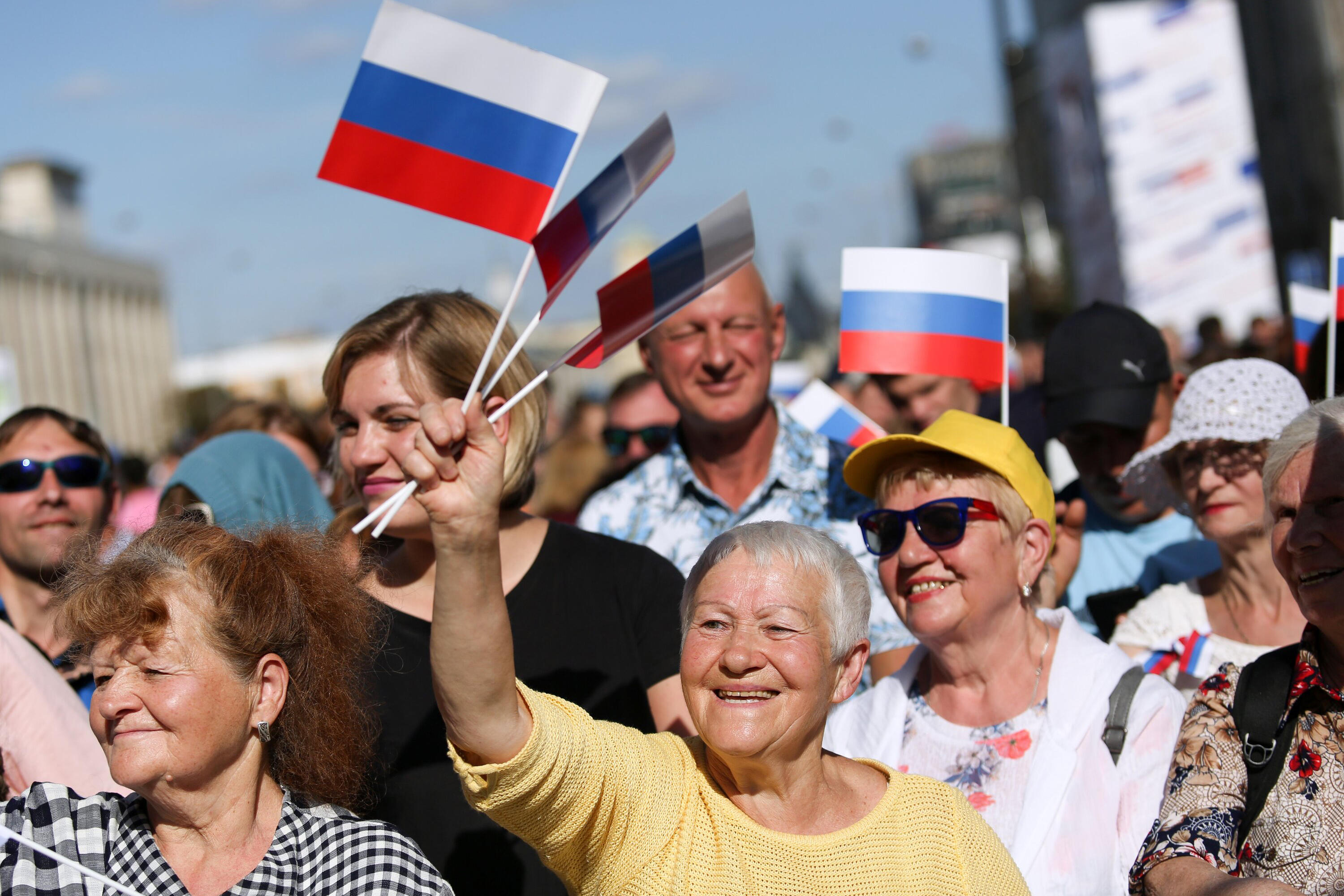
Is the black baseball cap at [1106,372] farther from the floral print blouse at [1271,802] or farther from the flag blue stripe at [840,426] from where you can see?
the floral print blouse at [1271,802]

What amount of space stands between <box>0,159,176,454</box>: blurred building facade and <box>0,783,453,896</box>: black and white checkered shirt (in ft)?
239

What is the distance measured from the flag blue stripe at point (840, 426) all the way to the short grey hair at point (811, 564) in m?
3.14

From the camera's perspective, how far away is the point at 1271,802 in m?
2.62

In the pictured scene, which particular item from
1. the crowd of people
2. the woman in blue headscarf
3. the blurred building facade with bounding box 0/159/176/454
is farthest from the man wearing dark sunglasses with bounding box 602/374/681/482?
the blurred building facade with bounding box 0/159/176/454

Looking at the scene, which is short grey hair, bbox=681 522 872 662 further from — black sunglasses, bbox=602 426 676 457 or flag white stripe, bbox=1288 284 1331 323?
black sunglasses, bbox=602 426 676 457

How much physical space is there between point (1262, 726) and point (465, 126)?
78.0 inches

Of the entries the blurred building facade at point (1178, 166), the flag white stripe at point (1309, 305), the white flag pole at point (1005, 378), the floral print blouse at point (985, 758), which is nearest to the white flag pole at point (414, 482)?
the floral print blouse at point (985, 758)

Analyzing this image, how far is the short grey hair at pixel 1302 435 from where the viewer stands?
105 inches

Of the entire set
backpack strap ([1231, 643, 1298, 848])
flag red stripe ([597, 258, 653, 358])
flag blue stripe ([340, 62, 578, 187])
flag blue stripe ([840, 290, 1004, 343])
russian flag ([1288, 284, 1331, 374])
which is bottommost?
backpack strap ([1231, 643, 1298, 848])

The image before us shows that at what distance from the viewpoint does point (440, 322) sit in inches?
125

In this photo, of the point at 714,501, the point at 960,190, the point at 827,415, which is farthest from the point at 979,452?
the point at 960,190

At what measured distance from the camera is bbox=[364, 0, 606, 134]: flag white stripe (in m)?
2.58

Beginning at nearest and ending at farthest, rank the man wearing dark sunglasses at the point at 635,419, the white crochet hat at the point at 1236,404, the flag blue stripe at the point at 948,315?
the white crochet hat at the point at 1236,404, the flag blue stripe at the point at 948,315, the man wearing dark sunglasses at the point at 635,419

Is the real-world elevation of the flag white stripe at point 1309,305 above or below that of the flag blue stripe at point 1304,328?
above
